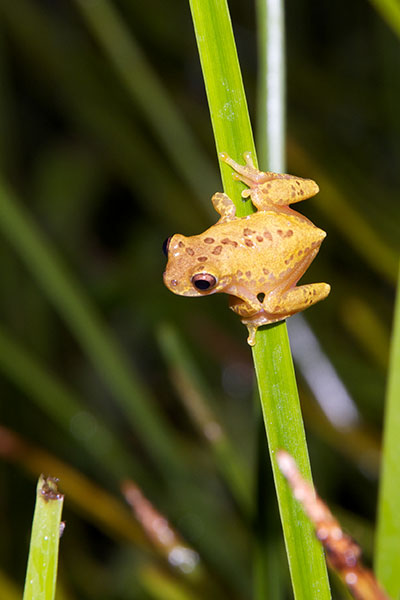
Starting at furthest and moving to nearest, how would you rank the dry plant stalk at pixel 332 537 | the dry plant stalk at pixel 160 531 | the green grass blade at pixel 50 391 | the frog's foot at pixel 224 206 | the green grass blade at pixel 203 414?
the green grass blade at pixel 50 391, the green grass blade at pixel 203 414, the dry plant stalk at pixel 160 531, the frog's foot at pixel 224 206, the dry plant stalk at pixel 332 537

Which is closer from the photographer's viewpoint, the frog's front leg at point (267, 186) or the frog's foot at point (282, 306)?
the frog's front leg at point (267, 186)

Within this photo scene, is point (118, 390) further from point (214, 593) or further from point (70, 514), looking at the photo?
point (70, 514)

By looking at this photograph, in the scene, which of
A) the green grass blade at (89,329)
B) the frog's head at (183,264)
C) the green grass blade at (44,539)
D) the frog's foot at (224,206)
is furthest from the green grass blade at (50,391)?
the green grass blade at (44,539)

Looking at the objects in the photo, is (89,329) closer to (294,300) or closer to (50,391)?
(50,391)

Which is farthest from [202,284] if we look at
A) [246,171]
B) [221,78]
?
[221,78]

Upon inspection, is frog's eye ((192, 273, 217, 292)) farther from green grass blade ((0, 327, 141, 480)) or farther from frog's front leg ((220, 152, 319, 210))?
green grass blade ((0, 327, 141, 480))

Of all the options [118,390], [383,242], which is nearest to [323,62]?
[383,242]

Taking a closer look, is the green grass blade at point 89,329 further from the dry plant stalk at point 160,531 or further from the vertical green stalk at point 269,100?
the vertical green stalk at point 269,100
